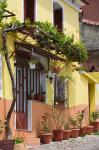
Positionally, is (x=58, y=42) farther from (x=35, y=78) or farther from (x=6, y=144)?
(x=6, y=144)

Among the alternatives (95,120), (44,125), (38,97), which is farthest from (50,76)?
(95,120)

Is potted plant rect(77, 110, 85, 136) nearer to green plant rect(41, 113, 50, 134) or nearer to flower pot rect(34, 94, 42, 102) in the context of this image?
green plant rect(41, 113, 50, 134)

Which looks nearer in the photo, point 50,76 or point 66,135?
point 66,135

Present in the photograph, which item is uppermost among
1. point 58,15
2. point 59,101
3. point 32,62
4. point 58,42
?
point 58,15

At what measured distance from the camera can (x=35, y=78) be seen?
20.3 meters

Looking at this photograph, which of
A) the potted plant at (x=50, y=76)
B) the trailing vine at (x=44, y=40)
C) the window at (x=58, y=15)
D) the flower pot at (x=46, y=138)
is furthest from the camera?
the window at (x=58, y=15)

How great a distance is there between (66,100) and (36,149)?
628 centimetres

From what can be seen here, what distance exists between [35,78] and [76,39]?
4.86 meters

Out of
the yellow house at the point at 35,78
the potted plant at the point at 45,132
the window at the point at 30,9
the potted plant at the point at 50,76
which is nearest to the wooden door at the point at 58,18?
the yellow house at the point at 35,78

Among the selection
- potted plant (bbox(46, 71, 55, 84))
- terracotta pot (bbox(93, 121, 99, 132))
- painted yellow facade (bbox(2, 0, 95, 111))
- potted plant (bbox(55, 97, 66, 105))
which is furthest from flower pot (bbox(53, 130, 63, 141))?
terracotta pot (bbox(93, 121, 99, 132))

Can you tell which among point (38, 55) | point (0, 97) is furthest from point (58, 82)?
point (0, 97)

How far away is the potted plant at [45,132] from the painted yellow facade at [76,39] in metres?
1.24

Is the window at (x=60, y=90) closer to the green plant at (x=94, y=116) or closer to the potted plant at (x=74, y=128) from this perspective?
the potted plant at (x=74, y=128)

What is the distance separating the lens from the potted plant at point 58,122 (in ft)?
64.8
